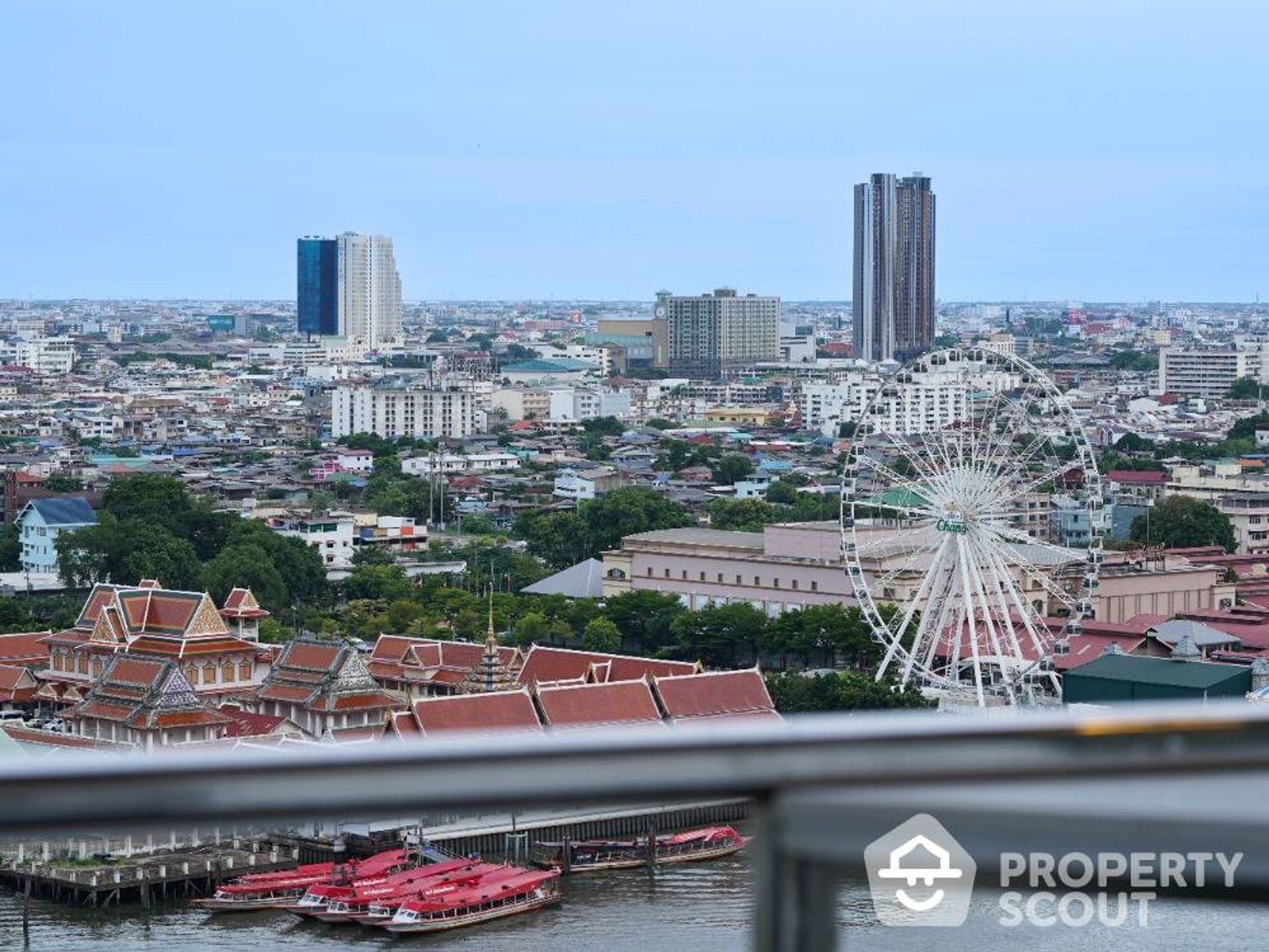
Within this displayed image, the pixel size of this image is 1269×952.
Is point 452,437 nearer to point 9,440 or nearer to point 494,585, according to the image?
point 9,440

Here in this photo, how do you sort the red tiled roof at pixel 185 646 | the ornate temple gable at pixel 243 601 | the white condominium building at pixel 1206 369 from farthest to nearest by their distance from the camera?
1. the white condominium building at pixel 1206 369
2. the ornate temple gable at pixel 243 601
3. the red tiled roof at pixel 185 646

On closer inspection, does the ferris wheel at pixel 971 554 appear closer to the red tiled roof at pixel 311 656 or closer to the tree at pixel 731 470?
the red tiled roof at pixel 311 656

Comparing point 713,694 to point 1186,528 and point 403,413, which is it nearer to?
point 1186,528

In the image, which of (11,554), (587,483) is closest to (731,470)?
(587,483)

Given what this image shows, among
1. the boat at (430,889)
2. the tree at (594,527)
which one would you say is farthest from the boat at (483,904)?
the tree at (594,527)

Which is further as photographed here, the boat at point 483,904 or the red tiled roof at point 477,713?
the red tiled roof at point 477,713

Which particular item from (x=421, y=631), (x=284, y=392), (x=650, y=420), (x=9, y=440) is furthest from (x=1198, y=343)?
(x=421, y=631)

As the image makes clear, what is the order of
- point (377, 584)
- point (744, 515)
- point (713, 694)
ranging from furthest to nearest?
point (744, 515)
point (377, 584)
point (713, 694)
